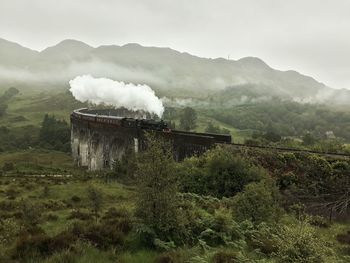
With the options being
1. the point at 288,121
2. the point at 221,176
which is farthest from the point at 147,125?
the point at 288,121

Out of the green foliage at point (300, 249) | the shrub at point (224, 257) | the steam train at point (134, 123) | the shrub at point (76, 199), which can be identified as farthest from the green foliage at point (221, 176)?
the steam train at point (134, 123)

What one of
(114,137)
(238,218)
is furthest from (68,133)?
(238,218)

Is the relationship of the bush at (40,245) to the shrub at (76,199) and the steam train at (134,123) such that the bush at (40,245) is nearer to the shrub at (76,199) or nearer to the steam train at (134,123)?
the shrub at (76,199)

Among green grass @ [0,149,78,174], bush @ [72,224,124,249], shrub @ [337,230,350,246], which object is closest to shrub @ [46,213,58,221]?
bush @ [72,224,124,249]

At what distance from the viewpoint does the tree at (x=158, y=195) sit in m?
13.2

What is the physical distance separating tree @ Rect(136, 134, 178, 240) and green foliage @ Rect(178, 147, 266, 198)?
1478 cm

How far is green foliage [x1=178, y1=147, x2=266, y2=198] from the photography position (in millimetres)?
28172

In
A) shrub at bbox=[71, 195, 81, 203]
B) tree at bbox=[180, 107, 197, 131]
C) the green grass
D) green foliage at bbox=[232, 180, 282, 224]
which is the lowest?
the green grass

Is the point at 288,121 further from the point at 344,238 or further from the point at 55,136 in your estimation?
the point at 344,238

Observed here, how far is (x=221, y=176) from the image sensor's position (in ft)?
93.6

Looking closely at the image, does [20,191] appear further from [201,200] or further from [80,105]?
[80,105]

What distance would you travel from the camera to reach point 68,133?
343ft

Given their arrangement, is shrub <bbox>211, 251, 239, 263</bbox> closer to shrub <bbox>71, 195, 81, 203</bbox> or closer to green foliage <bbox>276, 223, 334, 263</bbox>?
green foliage <bbox>276, 223, 334, 263</bbox>

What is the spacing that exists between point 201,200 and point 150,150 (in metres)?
9.16
